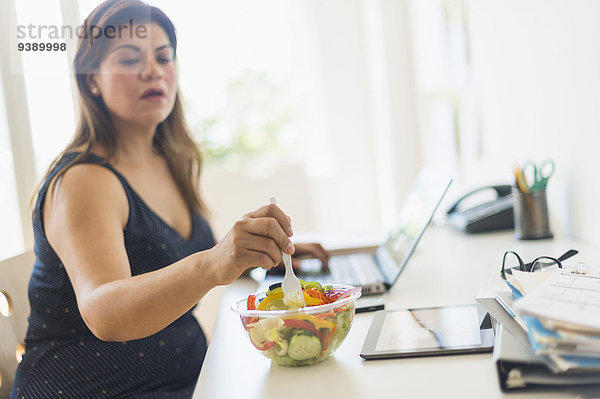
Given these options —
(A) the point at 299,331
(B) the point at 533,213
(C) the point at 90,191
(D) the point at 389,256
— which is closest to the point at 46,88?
(C) the point at 90,191

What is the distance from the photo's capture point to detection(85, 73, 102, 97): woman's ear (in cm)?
125

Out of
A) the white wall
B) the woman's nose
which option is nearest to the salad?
the woman's nose

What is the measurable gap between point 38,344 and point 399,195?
2162 mm

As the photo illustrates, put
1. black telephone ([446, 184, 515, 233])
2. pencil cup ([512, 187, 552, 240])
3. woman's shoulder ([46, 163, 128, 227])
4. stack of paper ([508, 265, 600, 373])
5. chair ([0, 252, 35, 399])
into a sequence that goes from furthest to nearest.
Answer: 1. black telephone ([446, 184, 515, 233])
2. pencil cup ([512, 187, 552, 240])
3. chair ([0, 252, 35, 399])
4. woman's shoulder ([46, 163, 128, 227])
5. stack of paper ([508, 265, 600, 373])

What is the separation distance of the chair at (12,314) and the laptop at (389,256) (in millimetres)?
500

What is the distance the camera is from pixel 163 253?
1.23 m

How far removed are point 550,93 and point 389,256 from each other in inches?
21.5

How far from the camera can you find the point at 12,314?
1212 millimetres

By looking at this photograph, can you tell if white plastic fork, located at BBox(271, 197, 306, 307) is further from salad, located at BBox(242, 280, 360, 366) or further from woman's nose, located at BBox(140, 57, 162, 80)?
woman's nose, located at BBox(140, 57, 162, 80)

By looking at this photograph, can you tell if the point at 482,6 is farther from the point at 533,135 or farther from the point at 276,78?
the point at 276,78

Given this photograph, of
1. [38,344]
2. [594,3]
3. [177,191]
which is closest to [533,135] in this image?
[594,3]

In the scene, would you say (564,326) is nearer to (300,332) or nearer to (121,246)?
(300,332)

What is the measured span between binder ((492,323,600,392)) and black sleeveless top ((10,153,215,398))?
2.25 feet

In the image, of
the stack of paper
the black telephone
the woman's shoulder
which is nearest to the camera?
the stack of paper
